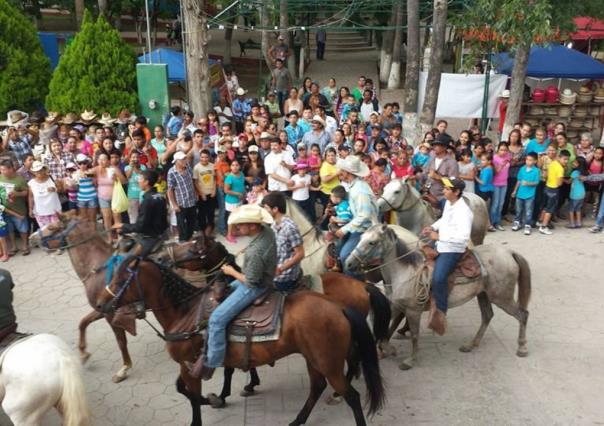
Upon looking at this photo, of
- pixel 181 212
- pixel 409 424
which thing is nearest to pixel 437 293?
pixel 409 424

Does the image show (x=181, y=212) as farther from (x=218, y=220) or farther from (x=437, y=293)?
(x=437, y=293)

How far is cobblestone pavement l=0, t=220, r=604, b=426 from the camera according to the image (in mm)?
6176

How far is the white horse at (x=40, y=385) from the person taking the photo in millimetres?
4758

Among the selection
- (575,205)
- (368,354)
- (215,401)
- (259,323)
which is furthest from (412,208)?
(575,205)

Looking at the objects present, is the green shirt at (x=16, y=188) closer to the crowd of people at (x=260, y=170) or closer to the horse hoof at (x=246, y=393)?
the crowd of people at (x=260, y=170)

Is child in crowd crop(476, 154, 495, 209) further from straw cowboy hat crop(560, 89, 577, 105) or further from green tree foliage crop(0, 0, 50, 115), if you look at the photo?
green tree foliage crop(0, 0, 50, 115)

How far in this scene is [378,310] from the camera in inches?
247

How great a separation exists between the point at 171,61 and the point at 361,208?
37.1 ft

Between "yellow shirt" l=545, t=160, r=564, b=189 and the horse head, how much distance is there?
13.7ft

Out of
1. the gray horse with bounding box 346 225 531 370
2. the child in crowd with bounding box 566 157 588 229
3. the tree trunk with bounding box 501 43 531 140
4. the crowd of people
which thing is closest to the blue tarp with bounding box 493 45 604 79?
the tree trunk with bounding box 501 43 531 140

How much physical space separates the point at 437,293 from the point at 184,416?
3.10 meters

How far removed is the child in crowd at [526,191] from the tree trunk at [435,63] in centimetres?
265

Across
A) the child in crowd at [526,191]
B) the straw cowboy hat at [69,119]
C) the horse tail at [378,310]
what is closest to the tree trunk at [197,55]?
the straw cowboy hat at [69,119]

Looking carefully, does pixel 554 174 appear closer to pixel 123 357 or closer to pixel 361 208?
pixel 361 208
